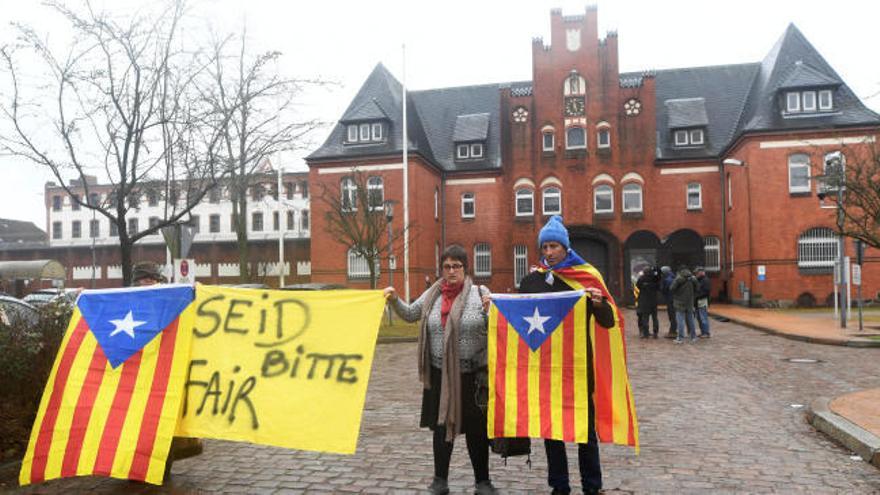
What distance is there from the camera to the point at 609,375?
5.12m

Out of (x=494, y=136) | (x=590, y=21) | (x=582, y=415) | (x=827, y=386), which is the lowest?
(x=827, y=386)

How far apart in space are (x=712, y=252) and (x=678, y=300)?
21883 mm

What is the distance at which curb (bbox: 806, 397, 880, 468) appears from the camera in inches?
244

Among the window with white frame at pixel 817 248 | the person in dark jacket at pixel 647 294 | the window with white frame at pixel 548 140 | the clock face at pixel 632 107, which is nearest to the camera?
the person in dark jacket at pixel 647 294

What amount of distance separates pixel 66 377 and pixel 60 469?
72cm

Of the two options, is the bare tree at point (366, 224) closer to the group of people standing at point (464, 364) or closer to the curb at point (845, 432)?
the curb at point (845, 432)

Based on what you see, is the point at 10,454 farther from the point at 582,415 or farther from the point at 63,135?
the point at 63,135

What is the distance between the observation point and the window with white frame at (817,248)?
31.5 m

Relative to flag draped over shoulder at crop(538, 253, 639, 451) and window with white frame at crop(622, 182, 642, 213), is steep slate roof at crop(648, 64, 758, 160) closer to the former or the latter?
window with white frame at crop(622, 182, 642, 213)

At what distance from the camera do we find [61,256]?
57.5 m

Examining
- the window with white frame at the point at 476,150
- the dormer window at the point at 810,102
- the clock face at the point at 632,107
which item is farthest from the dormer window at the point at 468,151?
the dormer window at the point at 810,102

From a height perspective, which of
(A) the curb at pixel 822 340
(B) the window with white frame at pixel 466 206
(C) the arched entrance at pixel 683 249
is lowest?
(A) the curb at pixel 822 340

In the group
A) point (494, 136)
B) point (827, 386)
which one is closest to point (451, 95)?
point (494, 136)

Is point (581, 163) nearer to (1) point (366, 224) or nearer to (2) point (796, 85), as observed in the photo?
(2) point (796, 85)
